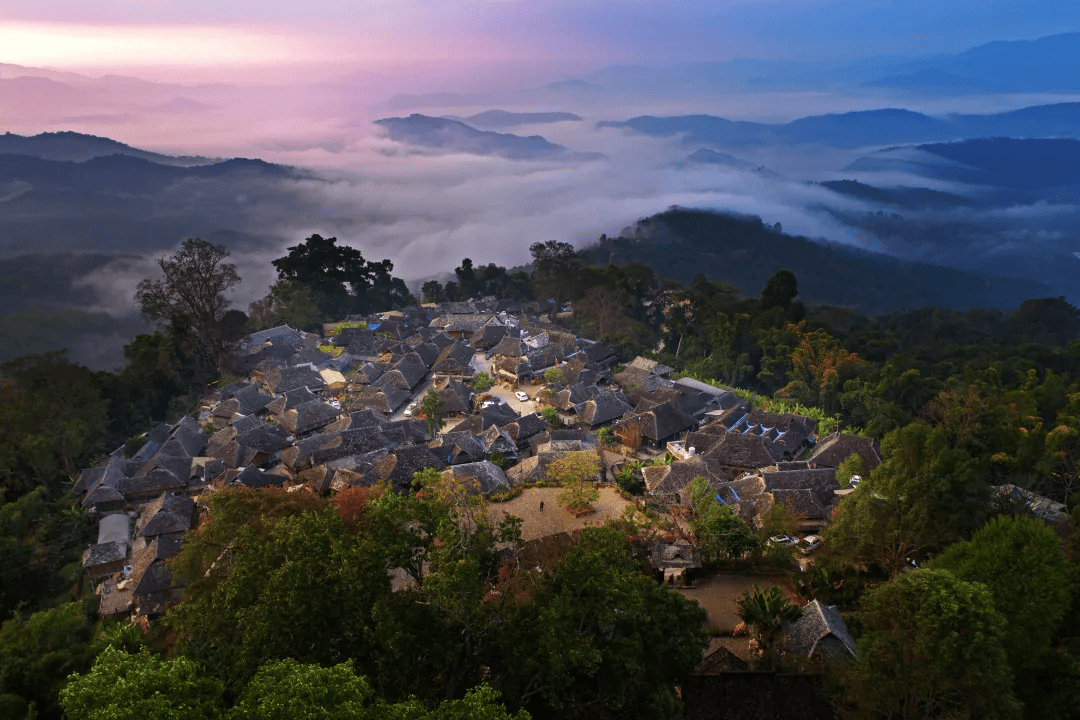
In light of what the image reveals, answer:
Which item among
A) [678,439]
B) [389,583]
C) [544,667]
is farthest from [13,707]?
[678,439]

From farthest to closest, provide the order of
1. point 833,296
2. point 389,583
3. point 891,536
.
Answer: point 833,296 → point 891,536 → point 389,583

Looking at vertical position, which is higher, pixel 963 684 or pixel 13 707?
pixel 963 684

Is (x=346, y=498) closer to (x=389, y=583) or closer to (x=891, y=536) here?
(x=389, y=583)

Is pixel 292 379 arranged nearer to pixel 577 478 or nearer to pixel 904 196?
pixel 577 478

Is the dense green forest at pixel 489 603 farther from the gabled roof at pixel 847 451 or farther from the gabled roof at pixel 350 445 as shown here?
the gabled roof at pixel 350 445

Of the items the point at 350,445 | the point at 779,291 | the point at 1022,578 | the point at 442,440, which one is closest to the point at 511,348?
the point at 442,440

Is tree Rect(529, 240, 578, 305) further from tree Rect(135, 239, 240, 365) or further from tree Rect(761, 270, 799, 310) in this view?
tree Rect(135, 239, 240, 365)
